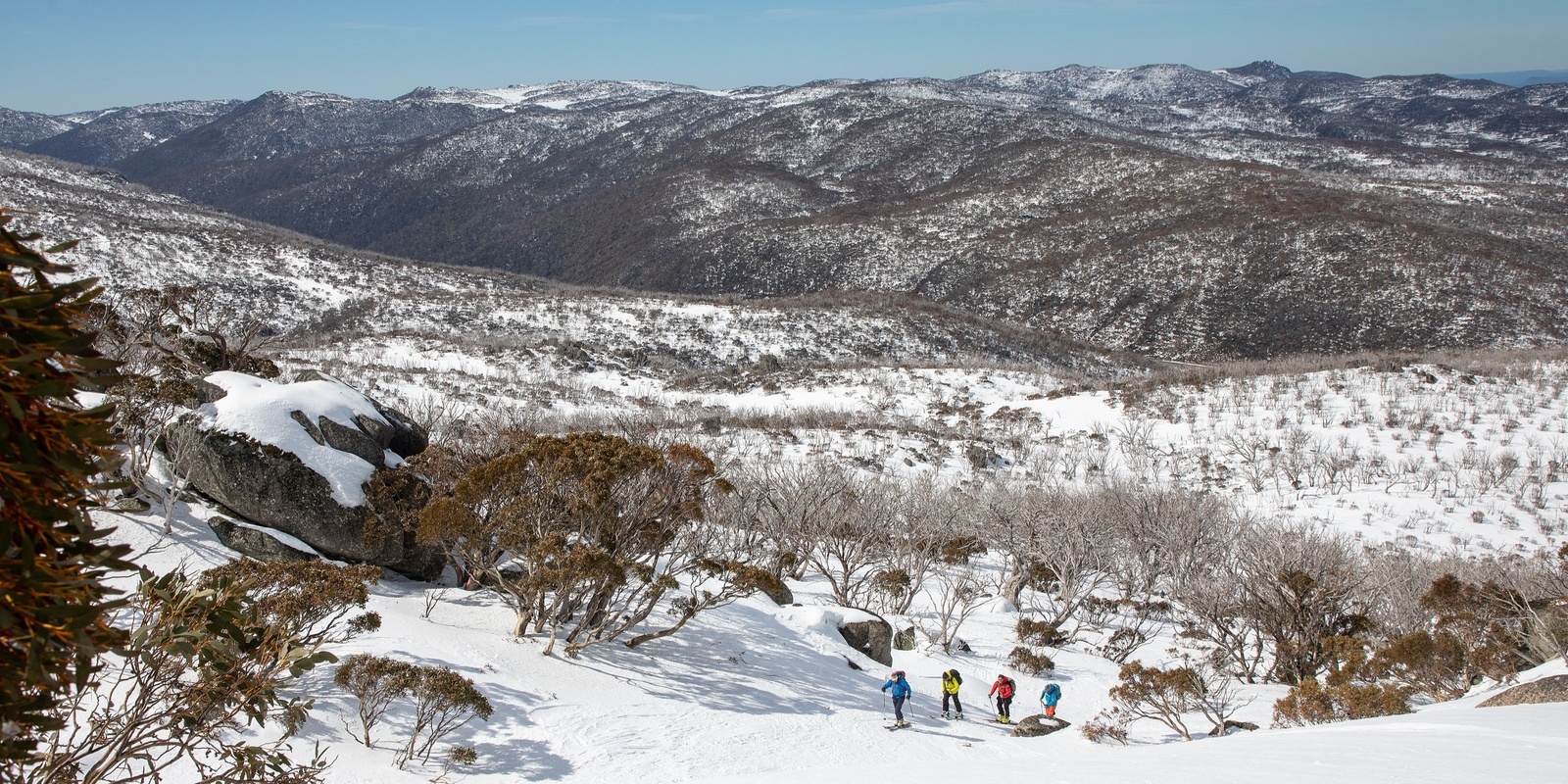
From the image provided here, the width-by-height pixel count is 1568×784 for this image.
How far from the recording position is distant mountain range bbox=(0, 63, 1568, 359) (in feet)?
212

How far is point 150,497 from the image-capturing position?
34.9 ft

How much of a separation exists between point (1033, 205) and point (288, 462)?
8808 cm

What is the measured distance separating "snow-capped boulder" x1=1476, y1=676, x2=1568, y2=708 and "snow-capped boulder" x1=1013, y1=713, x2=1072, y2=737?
498 centimetres

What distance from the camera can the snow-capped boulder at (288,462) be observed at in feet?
36.5

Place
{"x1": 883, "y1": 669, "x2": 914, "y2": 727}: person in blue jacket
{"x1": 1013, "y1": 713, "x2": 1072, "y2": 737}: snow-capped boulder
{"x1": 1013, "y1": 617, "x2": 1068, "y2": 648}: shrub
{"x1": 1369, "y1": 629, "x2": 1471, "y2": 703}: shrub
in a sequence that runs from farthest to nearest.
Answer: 1. {"x1": 1013, "y1": 617, "x2": 1068, "y2": 648}: shrub
2. {"x1": 1369, "y1": 629, "x2": 1471, "y2": 703}: shrub
3. {"x1": 1013, "y1": 713, "x2": 1072, "y2": 737}: snow-capped boulder
4. {"x1": 883, "y1": 669, "x2": 914, "y2": 727}: person in blue jacket

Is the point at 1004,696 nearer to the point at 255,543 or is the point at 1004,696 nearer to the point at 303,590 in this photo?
the point at 303,590

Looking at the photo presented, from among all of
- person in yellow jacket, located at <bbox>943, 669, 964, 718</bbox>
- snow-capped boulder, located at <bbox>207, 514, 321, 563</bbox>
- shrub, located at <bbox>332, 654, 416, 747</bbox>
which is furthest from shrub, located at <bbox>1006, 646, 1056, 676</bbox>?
snow-capped boulder, located at <bbox>207, 514, 321, 563</bbox>

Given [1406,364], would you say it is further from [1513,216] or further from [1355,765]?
[1513,216]

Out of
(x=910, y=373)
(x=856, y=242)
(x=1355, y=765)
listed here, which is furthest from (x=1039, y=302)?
(x=1355, y=765)

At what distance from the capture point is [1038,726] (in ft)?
37.7

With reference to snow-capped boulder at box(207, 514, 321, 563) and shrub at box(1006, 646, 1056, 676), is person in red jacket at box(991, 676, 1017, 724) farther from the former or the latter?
snow-capped boulder at box(207, 514, 321, 563)

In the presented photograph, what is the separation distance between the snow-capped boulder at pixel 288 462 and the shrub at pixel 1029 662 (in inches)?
411

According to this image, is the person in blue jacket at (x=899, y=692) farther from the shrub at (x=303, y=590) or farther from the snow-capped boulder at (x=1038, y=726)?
the shrub at (x=303, y=590)

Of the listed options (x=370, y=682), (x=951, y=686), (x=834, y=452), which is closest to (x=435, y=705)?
(x=370, y=682)
